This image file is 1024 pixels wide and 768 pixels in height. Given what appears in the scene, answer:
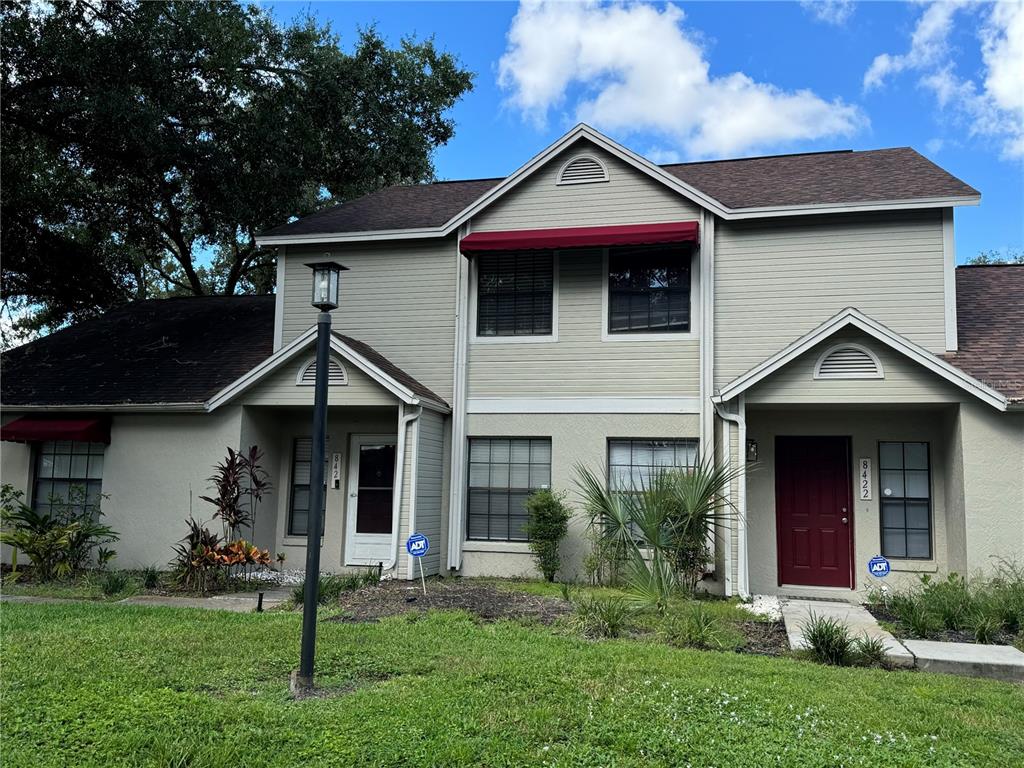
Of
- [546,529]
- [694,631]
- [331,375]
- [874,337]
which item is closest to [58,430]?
[331,375]

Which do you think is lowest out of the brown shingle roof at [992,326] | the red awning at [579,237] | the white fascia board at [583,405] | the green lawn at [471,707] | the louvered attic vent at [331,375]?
the green lawn at [471,707]

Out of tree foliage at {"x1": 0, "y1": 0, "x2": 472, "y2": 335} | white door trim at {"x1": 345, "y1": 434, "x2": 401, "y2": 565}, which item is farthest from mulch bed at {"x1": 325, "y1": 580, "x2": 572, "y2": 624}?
tree foliage at {"x1": 0, "y1": 0, "x2": 472, "y2": 335}

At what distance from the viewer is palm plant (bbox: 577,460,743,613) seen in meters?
9.97

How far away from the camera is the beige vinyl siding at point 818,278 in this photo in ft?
37.0

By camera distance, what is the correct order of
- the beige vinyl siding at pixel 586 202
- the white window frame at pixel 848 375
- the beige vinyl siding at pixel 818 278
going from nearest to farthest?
the white window frame at pixel 848 375 < the beige vinyl siding at pixel 818 278 < the beige vinyl siding at pixel 586 202

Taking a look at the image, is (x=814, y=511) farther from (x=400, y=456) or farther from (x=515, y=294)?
(x=400, y=456)

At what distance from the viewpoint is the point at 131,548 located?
12.8 metres

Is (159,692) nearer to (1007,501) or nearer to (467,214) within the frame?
(467,214)

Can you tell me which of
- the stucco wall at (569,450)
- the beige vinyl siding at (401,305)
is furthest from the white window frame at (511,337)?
the stucco wall at (569,450)

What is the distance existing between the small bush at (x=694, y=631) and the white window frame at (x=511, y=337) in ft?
17.9

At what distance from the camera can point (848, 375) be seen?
1062 centimetres

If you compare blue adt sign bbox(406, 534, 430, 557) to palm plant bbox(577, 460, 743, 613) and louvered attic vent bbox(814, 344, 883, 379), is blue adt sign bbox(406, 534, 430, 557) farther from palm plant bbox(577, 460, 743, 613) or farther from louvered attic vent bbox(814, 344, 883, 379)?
louvered attic vent bbox(814, 344, 883, 379)

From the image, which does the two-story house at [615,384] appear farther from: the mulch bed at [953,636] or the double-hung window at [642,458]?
the mulch bed at [953,636]

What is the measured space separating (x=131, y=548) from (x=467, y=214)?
751cm
